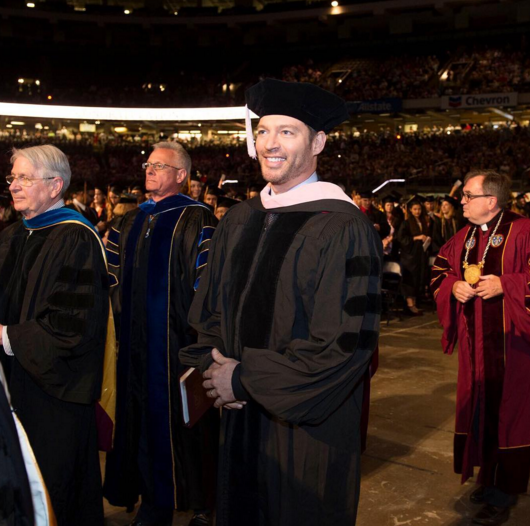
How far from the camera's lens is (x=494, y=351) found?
405 cm

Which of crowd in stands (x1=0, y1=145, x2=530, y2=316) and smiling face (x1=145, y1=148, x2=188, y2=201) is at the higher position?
smiling face (x1=145, y1=148, x2=188, y2=201)

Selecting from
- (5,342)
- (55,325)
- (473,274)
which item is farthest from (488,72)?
(5,342)

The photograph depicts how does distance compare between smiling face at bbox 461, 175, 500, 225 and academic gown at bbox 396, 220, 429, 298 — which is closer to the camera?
smiling face at bbox 461, 175, 500, 225

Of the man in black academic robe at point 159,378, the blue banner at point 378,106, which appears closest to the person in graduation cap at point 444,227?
the man in black academic robe at point 159,378

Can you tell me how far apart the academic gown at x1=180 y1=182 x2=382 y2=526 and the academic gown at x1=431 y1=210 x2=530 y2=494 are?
183 cm

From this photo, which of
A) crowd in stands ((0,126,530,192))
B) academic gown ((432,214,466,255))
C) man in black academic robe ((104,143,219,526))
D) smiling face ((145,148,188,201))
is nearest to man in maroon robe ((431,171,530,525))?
man in black academic robe ((104,143,219,526))

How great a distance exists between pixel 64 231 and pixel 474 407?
2.58 meters

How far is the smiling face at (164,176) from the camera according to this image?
4.05m

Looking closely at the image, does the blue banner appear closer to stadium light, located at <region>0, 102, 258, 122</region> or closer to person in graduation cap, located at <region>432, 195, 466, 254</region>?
stadium light, located at <region>0, 102, 258, 122</region>

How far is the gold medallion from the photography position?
160 inches

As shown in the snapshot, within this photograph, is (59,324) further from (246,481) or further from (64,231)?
(246,481)

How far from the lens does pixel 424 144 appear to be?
31.5m

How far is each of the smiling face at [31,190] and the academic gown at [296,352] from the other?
1.14 m

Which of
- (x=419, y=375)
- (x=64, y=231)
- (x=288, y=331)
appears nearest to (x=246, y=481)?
(x=288, y=331)
